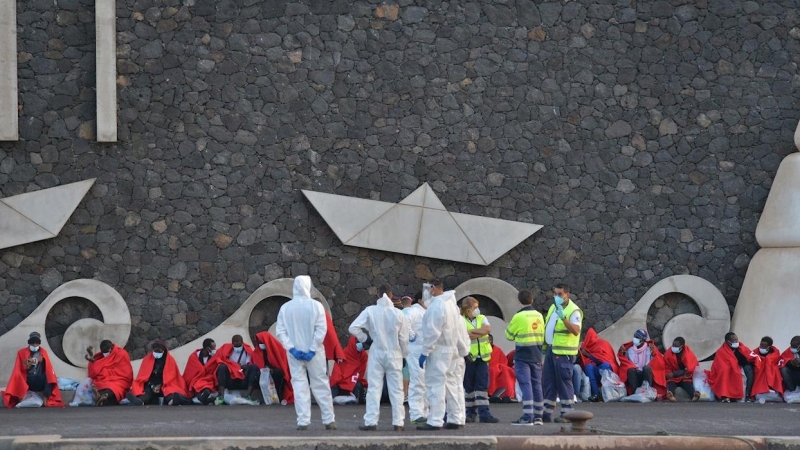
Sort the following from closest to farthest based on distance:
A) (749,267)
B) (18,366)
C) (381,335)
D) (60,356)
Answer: (381,335)
(18,366)
(60,356)
(749,267)

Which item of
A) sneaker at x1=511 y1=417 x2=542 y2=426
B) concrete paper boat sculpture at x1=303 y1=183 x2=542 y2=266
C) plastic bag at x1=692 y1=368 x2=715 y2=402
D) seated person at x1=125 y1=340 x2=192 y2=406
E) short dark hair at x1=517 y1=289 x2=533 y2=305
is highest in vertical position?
concrete paper boat sculpture at x1=303 y1=183 x2=542 y2=266

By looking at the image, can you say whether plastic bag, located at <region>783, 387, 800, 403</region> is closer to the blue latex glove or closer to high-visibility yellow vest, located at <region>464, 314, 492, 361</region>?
high-visibility yellow vest, located at <region>464, 314, 492, 361</region>

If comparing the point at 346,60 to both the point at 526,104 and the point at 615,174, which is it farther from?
the point at 615,174

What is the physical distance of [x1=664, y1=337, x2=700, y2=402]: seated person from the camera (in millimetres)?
19875

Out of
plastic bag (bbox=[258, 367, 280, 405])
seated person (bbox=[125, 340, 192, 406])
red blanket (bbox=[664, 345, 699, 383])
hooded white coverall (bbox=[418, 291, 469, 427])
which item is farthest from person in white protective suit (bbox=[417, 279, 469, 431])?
red blanket (bbox=[664, 345, 699, 383])

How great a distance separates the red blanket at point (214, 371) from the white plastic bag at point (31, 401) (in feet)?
6.27

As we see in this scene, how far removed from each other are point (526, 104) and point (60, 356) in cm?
752

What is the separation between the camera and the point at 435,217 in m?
20.8

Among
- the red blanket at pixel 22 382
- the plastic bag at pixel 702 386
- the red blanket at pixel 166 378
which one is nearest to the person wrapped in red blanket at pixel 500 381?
the plastic bag at pixel 702 386

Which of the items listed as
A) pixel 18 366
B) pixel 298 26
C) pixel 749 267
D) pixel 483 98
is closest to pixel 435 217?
pixel 483 98

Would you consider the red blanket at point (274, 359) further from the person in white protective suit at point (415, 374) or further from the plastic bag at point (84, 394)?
the person in white protective suit at point (415, 374)

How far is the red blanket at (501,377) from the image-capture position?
19094 millimetres

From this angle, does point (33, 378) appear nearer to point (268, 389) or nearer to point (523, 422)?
point (268, 389)

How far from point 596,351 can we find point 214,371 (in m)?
5.14
